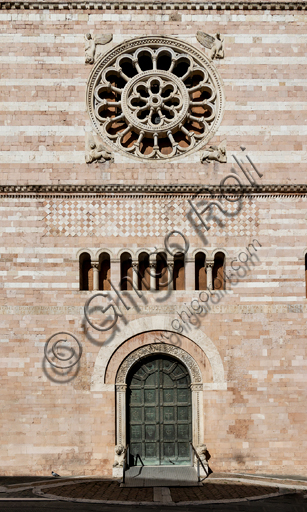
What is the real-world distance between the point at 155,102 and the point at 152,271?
4.81 m

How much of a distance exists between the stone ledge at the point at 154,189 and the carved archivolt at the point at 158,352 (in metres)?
4.16

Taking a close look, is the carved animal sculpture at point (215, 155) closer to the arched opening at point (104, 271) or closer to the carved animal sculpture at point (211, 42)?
the carved animal sculpture at point (211, 42)

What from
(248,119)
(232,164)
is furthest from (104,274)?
(248,119)

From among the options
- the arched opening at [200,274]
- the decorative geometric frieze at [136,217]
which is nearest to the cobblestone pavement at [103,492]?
the arched opening at [200,274]

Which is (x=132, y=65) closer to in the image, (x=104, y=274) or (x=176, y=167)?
(x=176, y=167)

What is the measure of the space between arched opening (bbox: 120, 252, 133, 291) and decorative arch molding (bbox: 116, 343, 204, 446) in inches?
69.0

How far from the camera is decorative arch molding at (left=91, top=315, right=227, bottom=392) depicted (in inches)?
602

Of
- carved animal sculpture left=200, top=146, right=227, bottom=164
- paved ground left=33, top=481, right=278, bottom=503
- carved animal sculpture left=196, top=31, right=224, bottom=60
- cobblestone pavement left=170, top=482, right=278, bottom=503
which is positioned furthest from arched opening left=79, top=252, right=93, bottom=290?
carved animal sculpture left=196, top=31, right=224, bottom=60

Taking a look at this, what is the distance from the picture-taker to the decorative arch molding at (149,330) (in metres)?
15.3

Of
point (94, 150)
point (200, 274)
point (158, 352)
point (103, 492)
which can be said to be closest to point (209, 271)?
point (200, 274)

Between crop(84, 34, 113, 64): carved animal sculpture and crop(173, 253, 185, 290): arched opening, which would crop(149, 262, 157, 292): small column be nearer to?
crop(173, 253, 185, 290): arched opening

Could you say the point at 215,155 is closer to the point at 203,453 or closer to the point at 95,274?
the point at 95,274

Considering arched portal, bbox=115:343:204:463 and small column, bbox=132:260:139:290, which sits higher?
small column, bbox=132:260:139:290

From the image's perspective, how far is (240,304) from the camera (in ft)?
51.5
